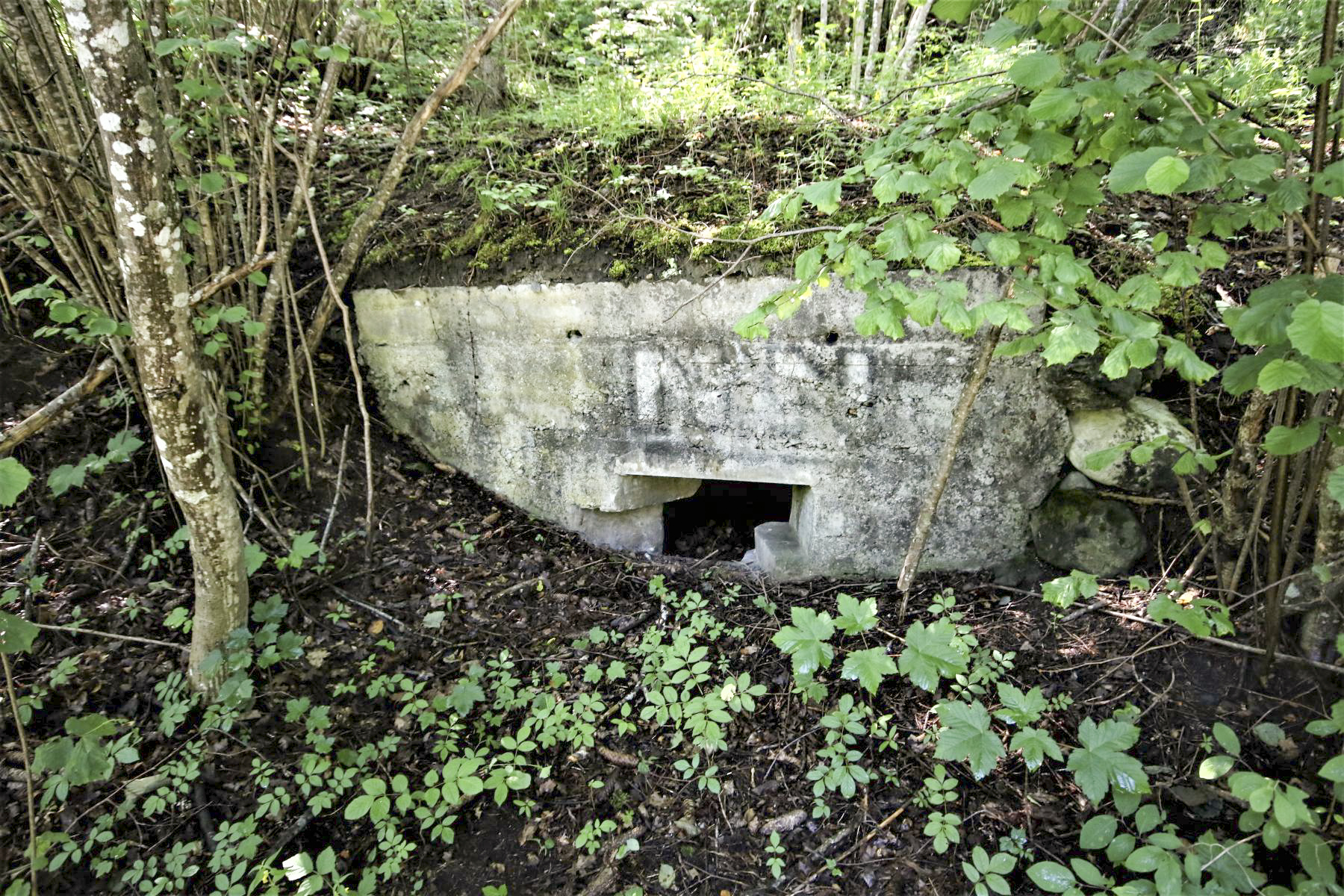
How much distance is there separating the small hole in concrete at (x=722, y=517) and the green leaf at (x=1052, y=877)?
2.46 metres

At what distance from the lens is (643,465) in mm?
3566

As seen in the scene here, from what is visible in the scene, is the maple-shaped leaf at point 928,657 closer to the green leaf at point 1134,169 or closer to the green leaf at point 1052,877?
the green leaf at point 1052,877

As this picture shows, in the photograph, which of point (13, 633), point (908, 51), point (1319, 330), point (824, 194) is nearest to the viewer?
point (1319, 330)

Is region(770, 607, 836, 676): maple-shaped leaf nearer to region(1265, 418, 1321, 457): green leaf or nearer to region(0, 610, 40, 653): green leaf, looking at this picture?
region(1265, 418, 1321, 457): green leaf

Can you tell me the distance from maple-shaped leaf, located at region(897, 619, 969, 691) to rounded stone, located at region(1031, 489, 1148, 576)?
1326mm

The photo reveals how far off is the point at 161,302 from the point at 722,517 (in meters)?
3.34

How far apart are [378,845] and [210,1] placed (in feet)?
11.0

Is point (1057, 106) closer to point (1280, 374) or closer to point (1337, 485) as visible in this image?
point (1280, 374)

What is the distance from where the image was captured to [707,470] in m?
3.49

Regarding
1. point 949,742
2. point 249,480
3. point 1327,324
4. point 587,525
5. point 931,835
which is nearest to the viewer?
point 1327,324

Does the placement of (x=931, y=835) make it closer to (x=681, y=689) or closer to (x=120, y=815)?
(x=681, y=689)

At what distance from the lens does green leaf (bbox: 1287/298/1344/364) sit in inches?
50.4

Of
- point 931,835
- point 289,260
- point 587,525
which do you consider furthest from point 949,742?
point 289,260

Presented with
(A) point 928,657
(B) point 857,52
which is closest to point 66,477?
(A) point 928,657
